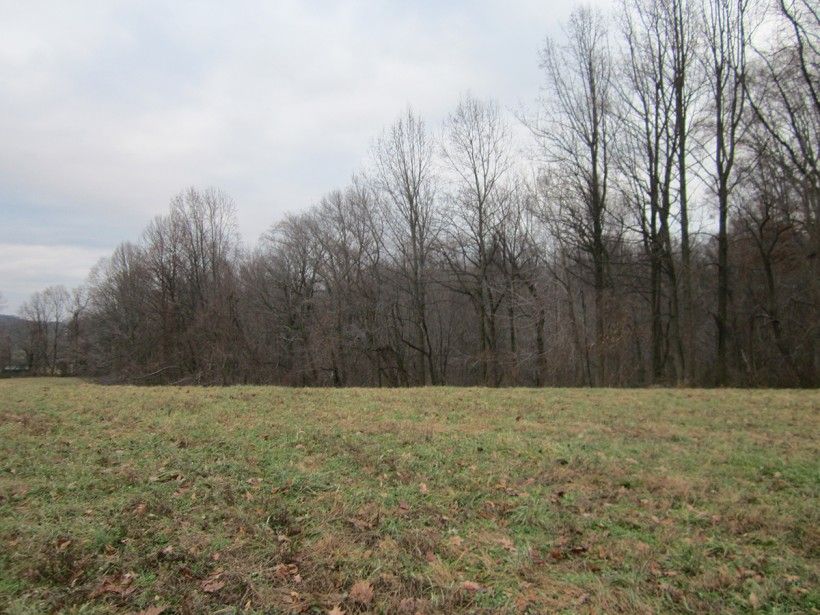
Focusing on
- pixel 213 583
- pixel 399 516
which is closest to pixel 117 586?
pixel 213 583

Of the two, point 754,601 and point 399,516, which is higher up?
point 399,516

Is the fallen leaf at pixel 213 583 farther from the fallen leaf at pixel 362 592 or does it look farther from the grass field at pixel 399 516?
the fallen leaf at pixel 362 592

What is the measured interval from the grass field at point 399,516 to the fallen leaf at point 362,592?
1cm

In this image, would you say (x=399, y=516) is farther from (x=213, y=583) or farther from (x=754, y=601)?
(x=754, y=601)

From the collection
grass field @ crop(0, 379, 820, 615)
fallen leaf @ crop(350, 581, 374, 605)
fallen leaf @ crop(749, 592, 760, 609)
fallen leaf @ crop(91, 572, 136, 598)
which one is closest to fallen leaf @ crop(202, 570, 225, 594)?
grass field @ crop(0, 379, 820, 615)

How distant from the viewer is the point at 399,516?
4113mm

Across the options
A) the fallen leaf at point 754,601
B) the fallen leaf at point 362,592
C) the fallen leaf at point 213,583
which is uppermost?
the fallen leaf at point 213,583

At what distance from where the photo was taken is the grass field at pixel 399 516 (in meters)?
3.02

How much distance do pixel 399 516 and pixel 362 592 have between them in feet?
3.62

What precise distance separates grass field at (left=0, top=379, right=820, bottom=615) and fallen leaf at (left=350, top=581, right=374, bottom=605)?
14 millimetres

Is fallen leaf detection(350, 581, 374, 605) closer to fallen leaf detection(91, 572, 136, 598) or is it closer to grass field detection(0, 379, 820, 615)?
grass field detection(0, 379, 820, 615)

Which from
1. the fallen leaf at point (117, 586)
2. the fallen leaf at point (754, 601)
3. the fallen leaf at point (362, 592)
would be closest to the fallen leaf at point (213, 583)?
the fallen leaf at point (117, 586)

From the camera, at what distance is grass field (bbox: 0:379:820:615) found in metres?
3.02

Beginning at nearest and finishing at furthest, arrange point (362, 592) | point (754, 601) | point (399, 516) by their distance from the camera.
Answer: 1. point (754, 601)
2. point (362, 592)
3. point (399, 516)
